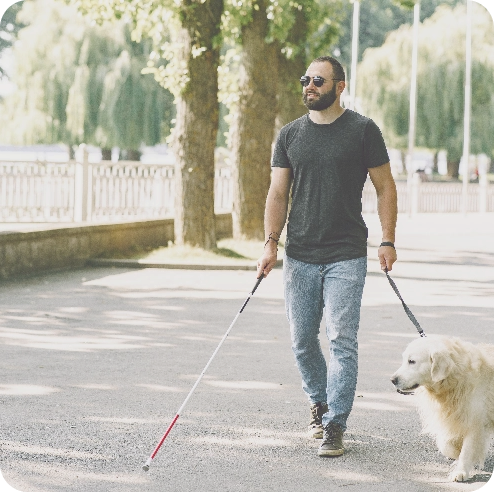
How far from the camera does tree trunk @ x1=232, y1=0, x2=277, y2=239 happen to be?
2056 cm

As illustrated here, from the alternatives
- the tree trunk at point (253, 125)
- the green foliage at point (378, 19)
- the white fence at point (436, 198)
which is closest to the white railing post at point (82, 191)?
the tree trunk at point (253, 125)

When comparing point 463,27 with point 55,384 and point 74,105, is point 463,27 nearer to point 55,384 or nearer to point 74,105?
point 74,105

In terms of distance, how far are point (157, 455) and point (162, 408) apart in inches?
48.3

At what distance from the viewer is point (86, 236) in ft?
57.3

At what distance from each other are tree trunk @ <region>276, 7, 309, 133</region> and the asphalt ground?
30.1 ft

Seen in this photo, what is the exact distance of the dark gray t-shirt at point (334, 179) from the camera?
593cm

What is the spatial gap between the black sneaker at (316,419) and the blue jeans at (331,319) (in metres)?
0.05

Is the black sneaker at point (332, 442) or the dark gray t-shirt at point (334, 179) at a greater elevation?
the dark gray t-shirt at point (334, 179)

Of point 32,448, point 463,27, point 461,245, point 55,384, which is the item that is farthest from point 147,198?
point 463,27

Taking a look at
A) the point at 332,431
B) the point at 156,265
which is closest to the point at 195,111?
the point at 156,265

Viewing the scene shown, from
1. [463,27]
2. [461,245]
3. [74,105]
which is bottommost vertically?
[461,245]

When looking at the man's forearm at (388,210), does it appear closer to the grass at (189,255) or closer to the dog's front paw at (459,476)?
the dog's front paw at (459,476)

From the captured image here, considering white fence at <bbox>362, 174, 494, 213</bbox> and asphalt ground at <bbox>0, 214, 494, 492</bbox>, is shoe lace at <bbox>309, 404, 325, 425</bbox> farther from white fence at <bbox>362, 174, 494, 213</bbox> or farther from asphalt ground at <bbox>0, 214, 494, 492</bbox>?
white fence at <bbox>362, 174, 494, 213</bbox>

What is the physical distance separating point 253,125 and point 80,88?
1994 cm
